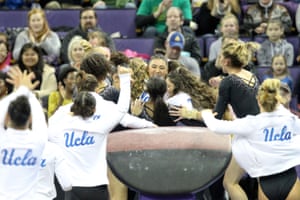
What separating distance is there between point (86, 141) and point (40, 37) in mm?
3813

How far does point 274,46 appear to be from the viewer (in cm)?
1256

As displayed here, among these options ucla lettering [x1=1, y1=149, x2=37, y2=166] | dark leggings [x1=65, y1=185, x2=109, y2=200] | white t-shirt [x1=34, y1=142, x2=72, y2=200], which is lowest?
dark leggings [x1=65, y1=185, x2=109, y2=200]

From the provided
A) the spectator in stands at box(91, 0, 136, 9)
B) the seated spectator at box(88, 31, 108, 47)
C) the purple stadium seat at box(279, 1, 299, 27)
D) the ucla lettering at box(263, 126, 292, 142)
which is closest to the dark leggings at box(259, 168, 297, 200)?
the ucla lettering at box(263, 126, 292, 142)

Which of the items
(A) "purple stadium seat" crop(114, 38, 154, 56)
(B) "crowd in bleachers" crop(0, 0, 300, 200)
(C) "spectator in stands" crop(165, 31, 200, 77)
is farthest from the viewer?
(A) "purple stadium seat" crop(114, 38, 154, 56)

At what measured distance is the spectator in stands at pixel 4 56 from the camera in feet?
37.9

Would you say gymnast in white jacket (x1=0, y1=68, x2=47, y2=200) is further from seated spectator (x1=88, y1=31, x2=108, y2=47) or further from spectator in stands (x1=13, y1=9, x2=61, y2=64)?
spectator in stands (x1=13, y1=9, x2=61, y2=64)

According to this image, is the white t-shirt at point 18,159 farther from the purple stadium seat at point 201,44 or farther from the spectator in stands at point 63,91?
the purple stadium seat at point 201,44

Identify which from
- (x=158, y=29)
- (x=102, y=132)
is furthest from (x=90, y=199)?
(x=158, y=29)

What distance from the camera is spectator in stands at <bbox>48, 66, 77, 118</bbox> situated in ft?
33.2

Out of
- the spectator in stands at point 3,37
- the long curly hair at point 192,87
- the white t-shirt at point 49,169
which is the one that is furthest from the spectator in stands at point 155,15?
the white t-shirt at point 49,169

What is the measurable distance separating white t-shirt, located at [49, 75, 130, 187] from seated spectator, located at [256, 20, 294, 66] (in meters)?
4.43

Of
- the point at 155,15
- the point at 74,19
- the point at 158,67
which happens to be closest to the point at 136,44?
the point at 155,15

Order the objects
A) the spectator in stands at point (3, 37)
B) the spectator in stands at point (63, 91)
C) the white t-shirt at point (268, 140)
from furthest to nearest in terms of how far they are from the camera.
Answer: the spectator in stands at point (3, 37), the spectator in stands at point (63, 91), the white t-shirt at point (268, 140)

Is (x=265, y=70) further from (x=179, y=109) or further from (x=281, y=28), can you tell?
(x=179, y=109)
